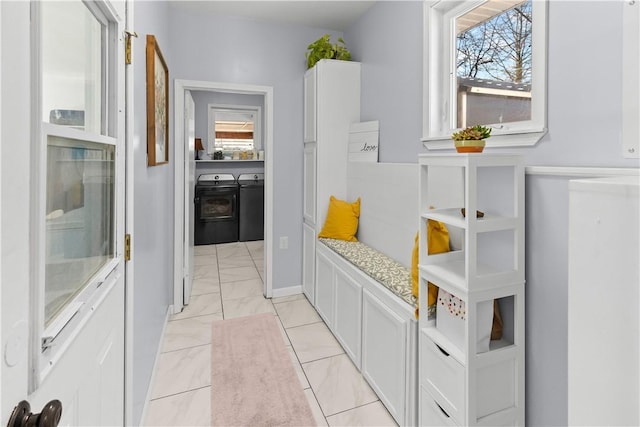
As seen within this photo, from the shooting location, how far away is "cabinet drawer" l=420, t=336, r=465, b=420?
143cm

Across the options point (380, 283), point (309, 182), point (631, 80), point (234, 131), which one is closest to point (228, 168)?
point (234, 131)

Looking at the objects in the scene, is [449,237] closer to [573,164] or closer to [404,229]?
[404,229]

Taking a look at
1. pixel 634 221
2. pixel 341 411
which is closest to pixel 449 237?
pixel 341 411

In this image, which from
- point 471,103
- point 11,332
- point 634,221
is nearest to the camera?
point 11,332

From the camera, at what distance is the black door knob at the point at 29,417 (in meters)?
0.51

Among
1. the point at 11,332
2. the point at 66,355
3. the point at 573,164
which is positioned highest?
the point at 573,164

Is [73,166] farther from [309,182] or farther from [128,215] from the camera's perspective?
[309,182]

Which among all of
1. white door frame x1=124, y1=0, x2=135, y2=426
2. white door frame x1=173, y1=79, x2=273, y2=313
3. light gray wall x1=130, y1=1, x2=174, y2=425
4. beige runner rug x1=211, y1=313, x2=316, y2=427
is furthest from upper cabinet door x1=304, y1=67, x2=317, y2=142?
white door frame x1=124, y1=0, x2=135, y2=426

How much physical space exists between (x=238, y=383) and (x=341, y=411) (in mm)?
670

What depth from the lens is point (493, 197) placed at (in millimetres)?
1708

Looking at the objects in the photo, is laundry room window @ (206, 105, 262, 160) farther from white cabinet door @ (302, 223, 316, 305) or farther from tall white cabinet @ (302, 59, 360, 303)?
tall white cabinet @ (302, 59, 360, 303)

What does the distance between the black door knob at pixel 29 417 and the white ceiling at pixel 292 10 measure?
10.5 feet

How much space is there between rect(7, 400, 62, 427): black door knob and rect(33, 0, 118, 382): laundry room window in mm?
99

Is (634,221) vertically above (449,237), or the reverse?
(634,221)
